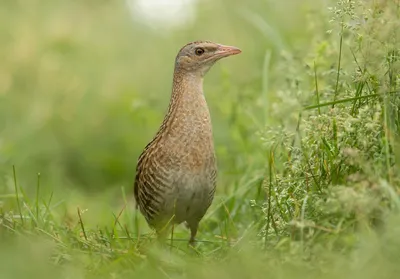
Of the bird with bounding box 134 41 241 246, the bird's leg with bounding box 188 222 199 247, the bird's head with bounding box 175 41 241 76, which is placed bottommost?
the bird's leg with bounding box 188 222 199 247

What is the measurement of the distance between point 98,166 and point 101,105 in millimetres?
1335

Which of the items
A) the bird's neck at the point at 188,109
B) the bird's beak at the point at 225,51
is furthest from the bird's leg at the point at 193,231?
the bird's beak at the point at 225,51

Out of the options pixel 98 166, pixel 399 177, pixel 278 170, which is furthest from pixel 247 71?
pixel 399 177

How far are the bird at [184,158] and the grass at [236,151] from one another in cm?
20

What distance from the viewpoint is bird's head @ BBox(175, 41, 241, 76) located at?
5.31m

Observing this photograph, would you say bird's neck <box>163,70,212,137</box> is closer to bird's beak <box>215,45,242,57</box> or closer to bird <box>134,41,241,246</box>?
bird <box>134,41,241,246</box>

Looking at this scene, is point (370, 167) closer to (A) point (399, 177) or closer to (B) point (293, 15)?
(A) point (399, 177)

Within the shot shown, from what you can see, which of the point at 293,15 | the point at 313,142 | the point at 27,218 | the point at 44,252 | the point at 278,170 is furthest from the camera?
the point at 293,15

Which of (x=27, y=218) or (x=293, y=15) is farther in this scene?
(x=293, y=15)

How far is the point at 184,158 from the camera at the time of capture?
4.98 m

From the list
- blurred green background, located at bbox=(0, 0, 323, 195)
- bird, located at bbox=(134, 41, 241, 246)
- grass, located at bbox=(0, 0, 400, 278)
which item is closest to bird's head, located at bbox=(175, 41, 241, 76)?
bird, located at bbox=(134, 41, 241, 246)

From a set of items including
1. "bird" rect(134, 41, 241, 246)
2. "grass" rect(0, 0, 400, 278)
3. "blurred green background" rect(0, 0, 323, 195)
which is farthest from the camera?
"blurred green background" rect(0, 0, 323, 195)

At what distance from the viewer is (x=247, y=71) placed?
961 cm

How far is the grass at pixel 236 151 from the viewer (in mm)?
3852
